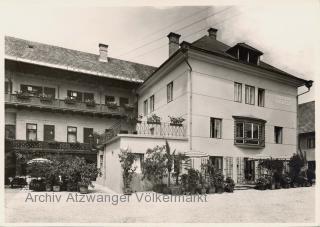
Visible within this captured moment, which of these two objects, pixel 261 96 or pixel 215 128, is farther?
pixel 261 96

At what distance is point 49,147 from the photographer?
2394cm

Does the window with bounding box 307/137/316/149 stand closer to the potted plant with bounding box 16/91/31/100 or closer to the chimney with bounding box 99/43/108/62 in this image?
the chimney with bounding box 99/43/108/62

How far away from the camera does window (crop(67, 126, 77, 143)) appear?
25.3 meters

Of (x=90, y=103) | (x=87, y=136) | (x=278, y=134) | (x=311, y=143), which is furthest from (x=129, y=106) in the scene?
(x=311, y=143)

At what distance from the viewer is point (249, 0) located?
11.9 metres

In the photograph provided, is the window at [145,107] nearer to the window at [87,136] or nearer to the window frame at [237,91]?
the window at [87,136]

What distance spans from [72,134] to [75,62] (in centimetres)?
526

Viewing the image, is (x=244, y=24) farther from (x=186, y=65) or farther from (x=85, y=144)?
(x=85, y=144)

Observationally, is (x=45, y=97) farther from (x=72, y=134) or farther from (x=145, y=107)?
(x=145, y=107)

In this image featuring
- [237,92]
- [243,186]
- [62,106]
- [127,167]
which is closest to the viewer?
[127,167]

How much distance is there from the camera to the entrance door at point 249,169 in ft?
63.7

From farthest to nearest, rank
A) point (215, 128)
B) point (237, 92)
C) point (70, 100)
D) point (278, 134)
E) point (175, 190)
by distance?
point (70, 100), point (278, 134), point (237, 92), point (215, 128), point (175, 190)

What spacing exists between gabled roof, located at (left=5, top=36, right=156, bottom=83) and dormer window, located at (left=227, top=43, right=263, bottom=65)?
9293 mm

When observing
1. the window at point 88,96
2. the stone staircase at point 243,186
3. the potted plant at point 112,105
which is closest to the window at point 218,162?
the stone staircase at point 243,186
